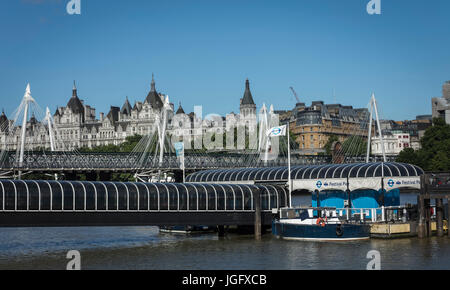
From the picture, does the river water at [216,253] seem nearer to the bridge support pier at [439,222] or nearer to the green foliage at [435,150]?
the bridge support pier at [439,222]

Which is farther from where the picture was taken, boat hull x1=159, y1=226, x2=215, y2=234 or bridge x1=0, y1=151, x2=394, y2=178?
bridge x1=0, y1=151, x2=394, y2=178

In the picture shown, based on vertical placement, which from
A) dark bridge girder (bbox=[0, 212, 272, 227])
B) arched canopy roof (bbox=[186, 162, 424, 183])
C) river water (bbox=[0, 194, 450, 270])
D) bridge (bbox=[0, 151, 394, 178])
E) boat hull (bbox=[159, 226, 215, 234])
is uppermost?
bridge (bbox=[0, 151, 394, 178])

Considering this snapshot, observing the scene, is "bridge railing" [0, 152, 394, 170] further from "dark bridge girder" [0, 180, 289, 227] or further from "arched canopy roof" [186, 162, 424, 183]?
"dark bridge girder" [0, 180, 289, 227]

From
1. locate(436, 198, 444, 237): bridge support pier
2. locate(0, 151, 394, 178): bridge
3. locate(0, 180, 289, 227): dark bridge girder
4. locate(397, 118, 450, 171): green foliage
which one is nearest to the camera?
locate(0, 180, 289, 227): dark bridge girder

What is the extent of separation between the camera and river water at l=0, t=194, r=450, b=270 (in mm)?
50062

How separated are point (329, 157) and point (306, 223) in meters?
120

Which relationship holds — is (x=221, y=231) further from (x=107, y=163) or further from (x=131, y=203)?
(x=107, y=163)

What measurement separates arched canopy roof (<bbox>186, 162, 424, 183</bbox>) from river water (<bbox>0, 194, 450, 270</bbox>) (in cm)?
733

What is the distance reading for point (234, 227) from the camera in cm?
7431

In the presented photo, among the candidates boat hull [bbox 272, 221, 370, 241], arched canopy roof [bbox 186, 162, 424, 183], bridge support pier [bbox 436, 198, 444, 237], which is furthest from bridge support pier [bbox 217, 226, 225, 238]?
bridge support pier [bbox 436, 198, 444, 237]

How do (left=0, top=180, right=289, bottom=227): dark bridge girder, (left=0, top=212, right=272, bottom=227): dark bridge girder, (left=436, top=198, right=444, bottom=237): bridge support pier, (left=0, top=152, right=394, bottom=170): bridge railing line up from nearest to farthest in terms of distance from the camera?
(left=0, top=212, right=272, bottom=227): dark bridge girder < (left=0, top=180, right=289, bottom=227): dark bridge girder < (left=436, top=198, right=444, bottom=237): bridge support pier < (left=0, top=152, right=394, bottom=170): bridge railing
